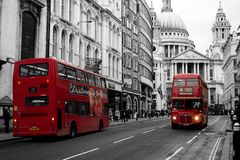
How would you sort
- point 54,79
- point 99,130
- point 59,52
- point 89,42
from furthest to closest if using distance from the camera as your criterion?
point 89,42 < point 59,52 < point 99,130 < point 54,79

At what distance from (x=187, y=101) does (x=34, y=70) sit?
14524 mm

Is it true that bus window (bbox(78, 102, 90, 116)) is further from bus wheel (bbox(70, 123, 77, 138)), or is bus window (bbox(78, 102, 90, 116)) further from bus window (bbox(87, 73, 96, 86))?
bus window (bbox(87, 73, 96, 86))

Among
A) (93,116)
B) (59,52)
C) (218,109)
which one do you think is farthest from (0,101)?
(218,109)

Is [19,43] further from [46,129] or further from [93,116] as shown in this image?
[46,129]

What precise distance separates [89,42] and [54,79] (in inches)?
1063

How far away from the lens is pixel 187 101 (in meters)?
32.5

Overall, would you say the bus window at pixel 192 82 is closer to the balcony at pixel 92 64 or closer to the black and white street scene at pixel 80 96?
the black and white street scene at pixel 80 96

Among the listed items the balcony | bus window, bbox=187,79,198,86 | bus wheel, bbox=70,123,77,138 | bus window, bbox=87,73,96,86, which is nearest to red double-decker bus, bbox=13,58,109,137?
bus wheel, bbox=70,123,77,138

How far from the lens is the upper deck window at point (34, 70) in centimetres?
2172

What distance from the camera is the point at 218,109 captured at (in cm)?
11038

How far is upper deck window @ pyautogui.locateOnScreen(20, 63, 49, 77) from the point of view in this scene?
21719mm

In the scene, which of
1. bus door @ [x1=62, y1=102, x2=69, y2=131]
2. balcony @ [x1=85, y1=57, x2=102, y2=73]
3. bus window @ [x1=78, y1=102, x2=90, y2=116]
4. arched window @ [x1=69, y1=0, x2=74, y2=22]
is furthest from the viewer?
balcony @ [x1=85, y1=57, x2=102, y2=73]

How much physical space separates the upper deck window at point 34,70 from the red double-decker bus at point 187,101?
1377cm

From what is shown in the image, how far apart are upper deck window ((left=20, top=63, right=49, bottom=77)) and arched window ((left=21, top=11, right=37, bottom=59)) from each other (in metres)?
11.0
